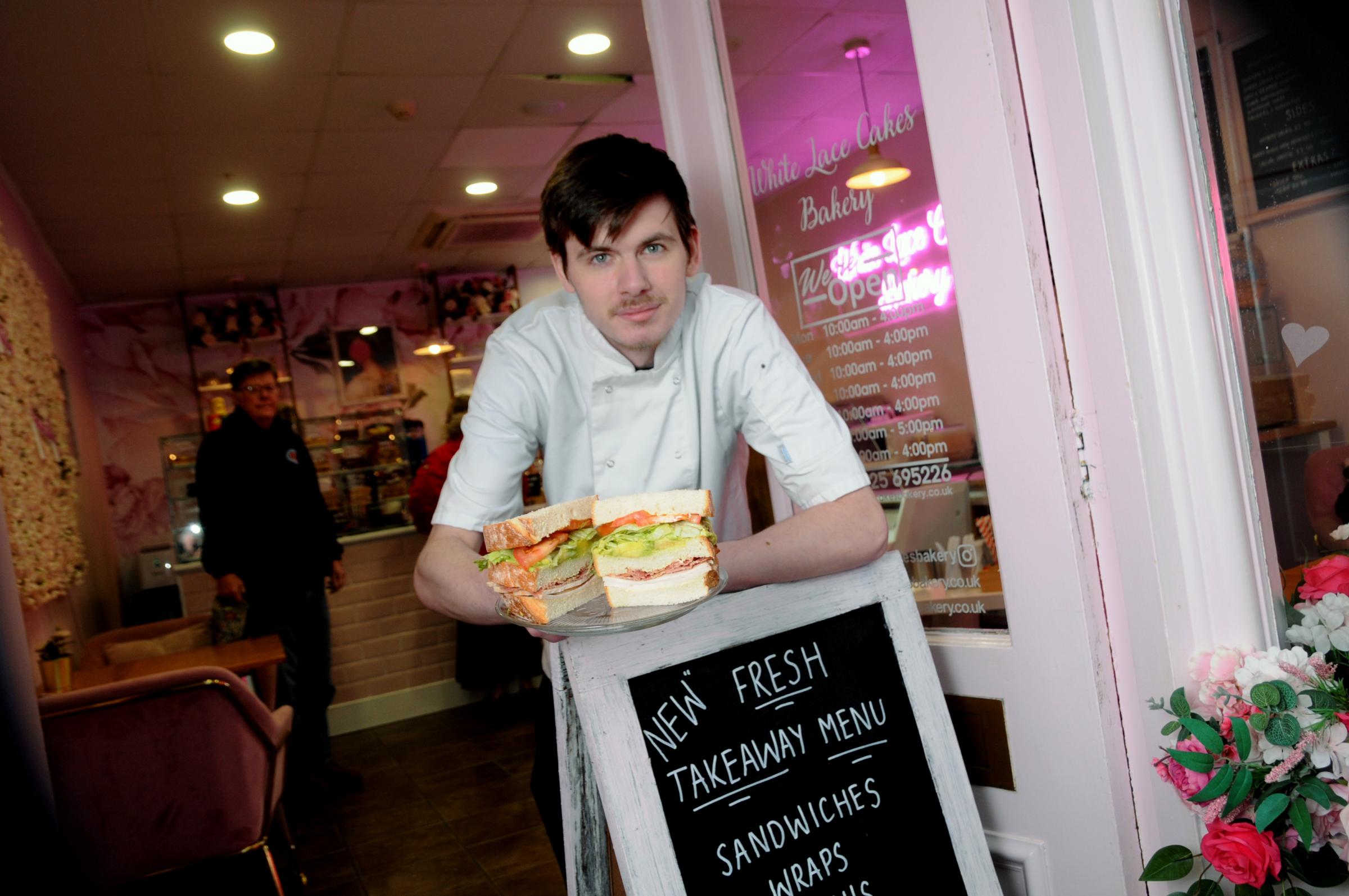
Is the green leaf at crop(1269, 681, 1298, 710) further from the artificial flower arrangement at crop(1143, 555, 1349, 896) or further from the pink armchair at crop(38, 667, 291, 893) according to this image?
the pink armchair at crop(38, 667, 291, 893)

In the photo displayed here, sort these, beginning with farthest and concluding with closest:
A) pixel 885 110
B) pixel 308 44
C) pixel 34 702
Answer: pixel 308 44 < pixel 34 702 < pixel 885 110

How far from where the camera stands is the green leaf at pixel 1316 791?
114 centimetres

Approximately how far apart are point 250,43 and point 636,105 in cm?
198

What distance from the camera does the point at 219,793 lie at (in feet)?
8.95

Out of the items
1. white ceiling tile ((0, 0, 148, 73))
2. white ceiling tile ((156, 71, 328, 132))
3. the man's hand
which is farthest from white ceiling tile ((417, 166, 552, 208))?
the man's hand

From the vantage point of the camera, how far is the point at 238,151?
461 cm

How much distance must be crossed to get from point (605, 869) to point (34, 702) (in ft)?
4.70

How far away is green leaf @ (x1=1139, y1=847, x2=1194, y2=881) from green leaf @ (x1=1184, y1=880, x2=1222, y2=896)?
0.02 m

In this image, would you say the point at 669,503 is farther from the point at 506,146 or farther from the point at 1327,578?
the point at 506,146

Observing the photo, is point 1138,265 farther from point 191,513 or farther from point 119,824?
point 191,513

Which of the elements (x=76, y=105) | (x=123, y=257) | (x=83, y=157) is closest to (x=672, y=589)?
(x=76, y=105)

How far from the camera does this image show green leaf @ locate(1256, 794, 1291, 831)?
1.15 m

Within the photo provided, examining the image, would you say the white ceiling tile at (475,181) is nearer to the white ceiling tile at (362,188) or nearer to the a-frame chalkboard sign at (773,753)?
the white ceiling tile at (362,188)

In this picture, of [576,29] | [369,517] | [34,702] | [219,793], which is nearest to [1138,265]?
[34,702]
